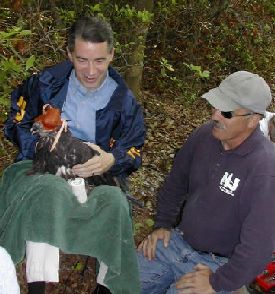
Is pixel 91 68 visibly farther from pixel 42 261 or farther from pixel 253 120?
pixel 42 261

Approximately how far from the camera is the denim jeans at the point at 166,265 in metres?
3.44

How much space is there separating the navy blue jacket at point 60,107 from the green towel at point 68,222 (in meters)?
0.56

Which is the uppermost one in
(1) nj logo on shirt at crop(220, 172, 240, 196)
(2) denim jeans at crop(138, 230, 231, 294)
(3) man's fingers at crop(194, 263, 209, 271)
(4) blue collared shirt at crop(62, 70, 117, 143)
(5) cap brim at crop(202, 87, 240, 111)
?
(5) cap brim at crop(202, 87, 240, 111)

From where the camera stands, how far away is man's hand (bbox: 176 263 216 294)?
3.14 m

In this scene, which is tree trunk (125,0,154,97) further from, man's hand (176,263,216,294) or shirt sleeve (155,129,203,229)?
man's hand (176,263,216,294)

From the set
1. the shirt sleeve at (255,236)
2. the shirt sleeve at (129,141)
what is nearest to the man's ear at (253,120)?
the shirt sleeve at (255,236)

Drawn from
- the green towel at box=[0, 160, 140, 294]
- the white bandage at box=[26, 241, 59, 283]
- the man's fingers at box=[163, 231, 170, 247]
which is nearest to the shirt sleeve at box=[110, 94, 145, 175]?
the green towel at box=[0, 160, 140, 294]

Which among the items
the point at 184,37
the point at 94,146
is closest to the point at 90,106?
the point at 94,146

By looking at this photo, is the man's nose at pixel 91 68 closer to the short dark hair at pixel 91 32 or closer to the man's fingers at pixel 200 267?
the short dark hair at pixel 91 32

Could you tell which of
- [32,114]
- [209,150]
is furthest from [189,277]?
[32,114]

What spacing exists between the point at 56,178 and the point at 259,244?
1.44m

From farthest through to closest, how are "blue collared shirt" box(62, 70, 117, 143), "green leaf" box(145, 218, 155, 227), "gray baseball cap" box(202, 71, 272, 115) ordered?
"green leaf" box(145, 218, 155, 227), "blue collared shirt" box(62, 70, 117, 143), "gray baseball cap" box(202, 71, 272, 115)

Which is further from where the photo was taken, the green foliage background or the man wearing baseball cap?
the green foliage background

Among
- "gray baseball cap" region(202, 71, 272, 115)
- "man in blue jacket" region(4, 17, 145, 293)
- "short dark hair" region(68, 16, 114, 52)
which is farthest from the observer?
"man in blue jacket" region(4, 17, 145, 293)
